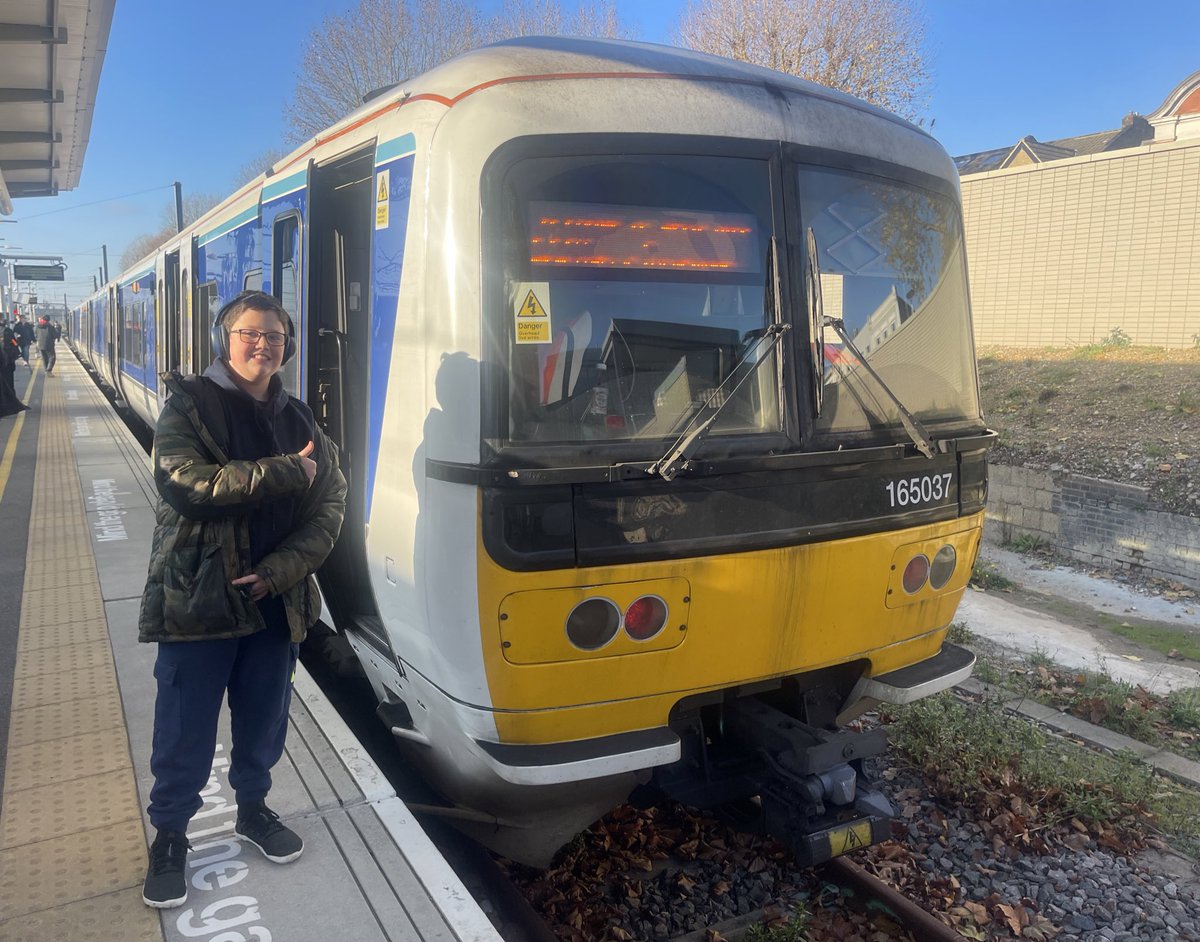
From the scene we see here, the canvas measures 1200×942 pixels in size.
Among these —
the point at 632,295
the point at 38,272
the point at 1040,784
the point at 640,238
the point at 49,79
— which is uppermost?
the point at 38,272

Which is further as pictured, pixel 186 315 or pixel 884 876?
pixel 186 315

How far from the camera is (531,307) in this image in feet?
9.93

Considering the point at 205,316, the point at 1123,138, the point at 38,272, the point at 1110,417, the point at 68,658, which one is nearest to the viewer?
the point at 68,658

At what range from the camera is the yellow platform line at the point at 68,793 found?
2.82 metres

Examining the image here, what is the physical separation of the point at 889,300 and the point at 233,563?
2.60 meters

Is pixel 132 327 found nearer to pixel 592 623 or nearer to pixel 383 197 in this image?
pixel 383 197

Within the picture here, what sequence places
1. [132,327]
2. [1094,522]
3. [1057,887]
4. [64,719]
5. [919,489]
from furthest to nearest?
1. [132,327]
2. [1094,522]
3. [64,719]
4. [1057,887]
5. [919,489]

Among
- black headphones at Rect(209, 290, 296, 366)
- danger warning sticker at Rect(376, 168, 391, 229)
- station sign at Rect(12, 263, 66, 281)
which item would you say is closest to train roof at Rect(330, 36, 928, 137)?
danger warning sticker at Rect(376, 168, 391, 229)

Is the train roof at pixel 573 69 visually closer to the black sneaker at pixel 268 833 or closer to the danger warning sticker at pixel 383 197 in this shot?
the danger warning sticker at pixel 383 197

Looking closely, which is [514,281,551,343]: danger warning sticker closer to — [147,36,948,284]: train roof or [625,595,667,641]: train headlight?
[147,36,948,284]: train roof

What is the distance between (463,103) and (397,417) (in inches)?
42.9

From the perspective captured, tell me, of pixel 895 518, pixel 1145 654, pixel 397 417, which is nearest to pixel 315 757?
pixel 397 417

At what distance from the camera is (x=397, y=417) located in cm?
334

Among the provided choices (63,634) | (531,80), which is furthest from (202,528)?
(63,634)
